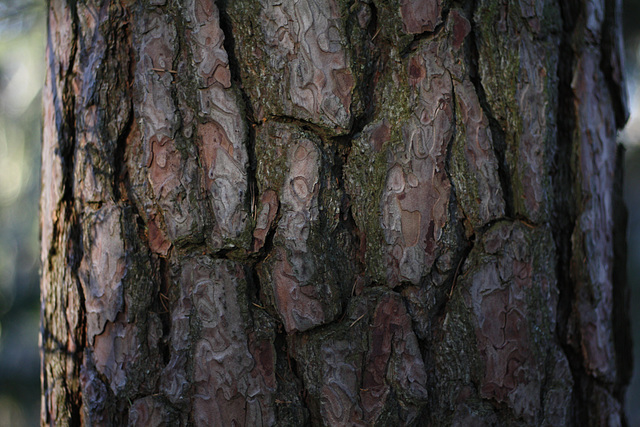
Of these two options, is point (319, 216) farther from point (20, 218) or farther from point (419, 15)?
point (20, 218)

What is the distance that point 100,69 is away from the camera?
2.66 feet

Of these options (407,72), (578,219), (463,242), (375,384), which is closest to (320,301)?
(375,384)

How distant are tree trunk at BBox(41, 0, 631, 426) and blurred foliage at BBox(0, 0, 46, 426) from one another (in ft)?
6.45

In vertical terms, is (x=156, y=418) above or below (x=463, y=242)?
below

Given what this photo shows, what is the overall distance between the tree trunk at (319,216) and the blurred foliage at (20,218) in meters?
1.97

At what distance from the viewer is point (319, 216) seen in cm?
74

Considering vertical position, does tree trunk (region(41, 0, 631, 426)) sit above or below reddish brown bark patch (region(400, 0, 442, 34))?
below

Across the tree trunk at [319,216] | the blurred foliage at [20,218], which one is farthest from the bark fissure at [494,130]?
the blurred foliage at [20,218]

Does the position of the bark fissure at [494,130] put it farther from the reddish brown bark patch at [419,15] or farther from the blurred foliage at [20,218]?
the blurred foliage at [20,218]

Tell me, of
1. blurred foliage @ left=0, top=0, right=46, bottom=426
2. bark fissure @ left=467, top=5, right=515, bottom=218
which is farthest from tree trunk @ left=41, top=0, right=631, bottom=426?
blurred foliage @ left=0, top=0, right=46, bottom=426

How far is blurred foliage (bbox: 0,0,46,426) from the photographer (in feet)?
8.55

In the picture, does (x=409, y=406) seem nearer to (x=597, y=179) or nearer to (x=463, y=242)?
(x=463, y=242)

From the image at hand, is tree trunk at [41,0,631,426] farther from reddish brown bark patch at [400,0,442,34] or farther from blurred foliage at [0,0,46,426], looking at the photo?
blurred foliage at [0,0,46,426]

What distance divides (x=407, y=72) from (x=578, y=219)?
448 mm
